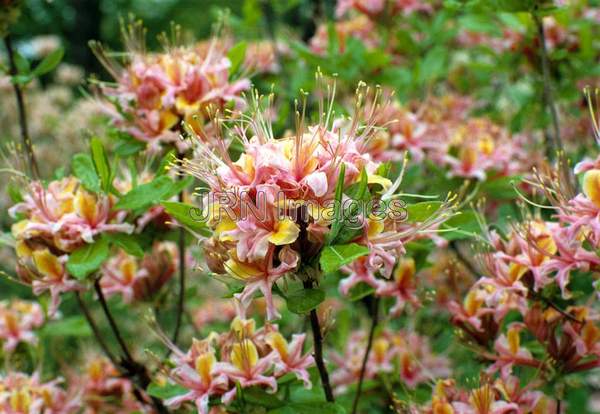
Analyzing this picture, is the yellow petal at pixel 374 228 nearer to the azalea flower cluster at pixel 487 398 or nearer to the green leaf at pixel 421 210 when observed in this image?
the green leaf at pixel 421 210

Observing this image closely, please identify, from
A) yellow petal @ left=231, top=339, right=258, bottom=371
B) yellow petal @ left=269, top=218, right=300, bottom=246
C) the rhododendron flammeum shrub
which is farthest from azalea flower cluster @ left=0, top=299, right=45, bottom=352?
yellow petal @ left=269, top=218, right=300, bottom=246

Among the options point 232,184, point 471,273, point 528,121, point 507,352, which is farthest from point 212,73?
point 528,121

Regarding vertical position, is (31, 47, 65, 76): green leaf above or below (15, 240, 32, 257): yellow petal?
above

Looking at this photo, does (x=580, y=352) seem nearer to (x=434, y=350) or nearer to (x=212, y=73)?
(x=434, y=350)

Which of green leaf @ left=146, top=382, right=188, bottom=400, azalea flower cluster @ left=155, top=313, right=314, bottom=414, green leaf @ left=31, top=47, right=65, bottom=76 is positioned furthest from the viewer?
green leaf @ left=31, top=47, right=65, bottom=76

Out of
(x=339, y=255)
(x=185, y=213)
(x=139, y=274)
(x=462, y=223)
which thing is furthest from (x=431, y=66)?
(x=339, y=255)

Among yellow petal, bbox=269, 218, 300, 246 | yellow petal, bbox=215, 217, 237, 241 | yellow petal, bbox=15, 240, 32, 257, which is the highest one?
yellow petal, bbox=269, 218, 300, 246

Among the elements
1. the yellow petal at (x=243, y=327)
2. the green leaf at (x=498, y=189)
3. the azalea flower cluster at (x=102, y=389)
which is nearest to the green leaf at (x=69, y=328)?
the azalea flower cluster at (x=102, y=389)

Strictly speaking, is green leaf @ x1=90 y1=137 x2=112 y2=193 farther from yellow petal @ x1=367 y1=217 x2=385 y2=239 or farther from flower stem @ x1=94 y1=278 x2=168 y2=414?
yellow petal @ x1=367 y1=217 x2=385 y2=239
